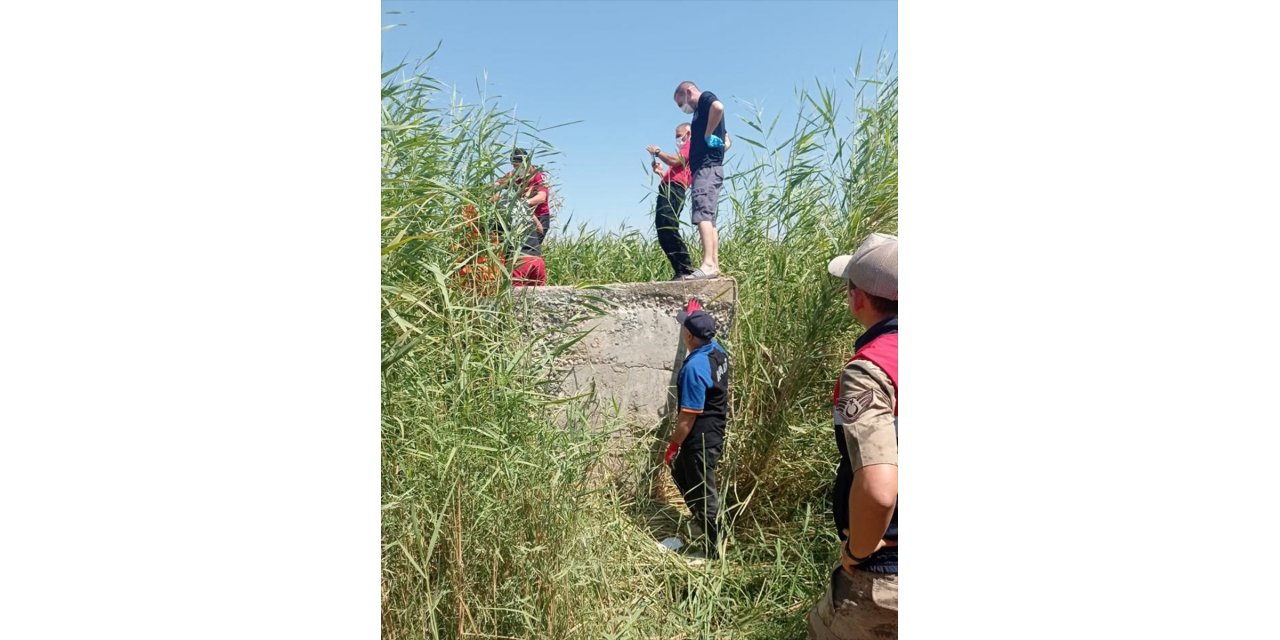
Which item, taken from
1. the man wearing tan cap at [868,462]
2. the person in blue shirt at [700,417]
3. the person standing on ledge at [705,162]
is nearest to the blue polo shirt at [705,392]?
the person in blue shirt at [700,417]

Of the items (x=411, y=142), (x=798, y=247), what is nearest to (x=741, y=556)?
(x=798, y=247)

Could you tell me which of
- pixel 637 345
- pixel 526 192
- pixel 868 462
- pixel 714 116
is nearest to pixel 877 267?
pixel 868 462

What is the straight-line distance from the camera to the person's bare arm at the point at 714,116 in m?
3.34

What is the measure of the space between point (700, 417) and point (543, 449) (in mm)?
1340

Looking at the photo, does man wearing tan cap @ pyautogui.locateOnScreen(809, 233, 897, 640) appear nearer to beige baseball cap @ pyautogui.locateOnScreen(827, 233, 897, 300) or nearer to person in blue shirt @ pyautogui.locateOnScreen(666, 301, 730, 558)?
beige baseball cap @ pyautogui.locateOnScreen(827, 233, 897, 300)

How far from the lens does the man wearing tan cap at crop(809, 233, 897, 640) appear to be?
58.0 inches

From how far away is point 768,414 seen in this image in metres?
3.08

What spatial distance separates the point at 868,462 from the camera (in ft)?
4.82

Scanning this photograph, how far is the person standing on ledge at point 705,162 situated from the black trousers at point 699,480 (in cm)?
79

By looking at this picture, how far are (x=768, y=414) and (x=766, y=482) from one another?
281mm

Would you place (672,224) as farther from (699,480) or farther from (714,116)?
(699,480)

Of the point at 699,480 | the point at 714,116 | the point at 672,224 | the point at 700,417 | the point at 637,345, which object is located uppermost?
the point at 714,116

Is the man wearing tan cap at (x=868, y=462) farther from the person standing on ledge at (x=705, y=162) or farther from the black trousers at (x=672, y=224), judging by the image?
the black trousers at (x=672, y=224)

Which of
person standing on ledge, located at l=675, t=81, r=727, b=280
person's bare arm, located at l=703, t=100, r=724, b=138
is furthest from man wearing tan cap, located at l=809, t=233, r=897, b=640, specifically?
person's bare arm, located at l=703, t=100, r=724, b=138
